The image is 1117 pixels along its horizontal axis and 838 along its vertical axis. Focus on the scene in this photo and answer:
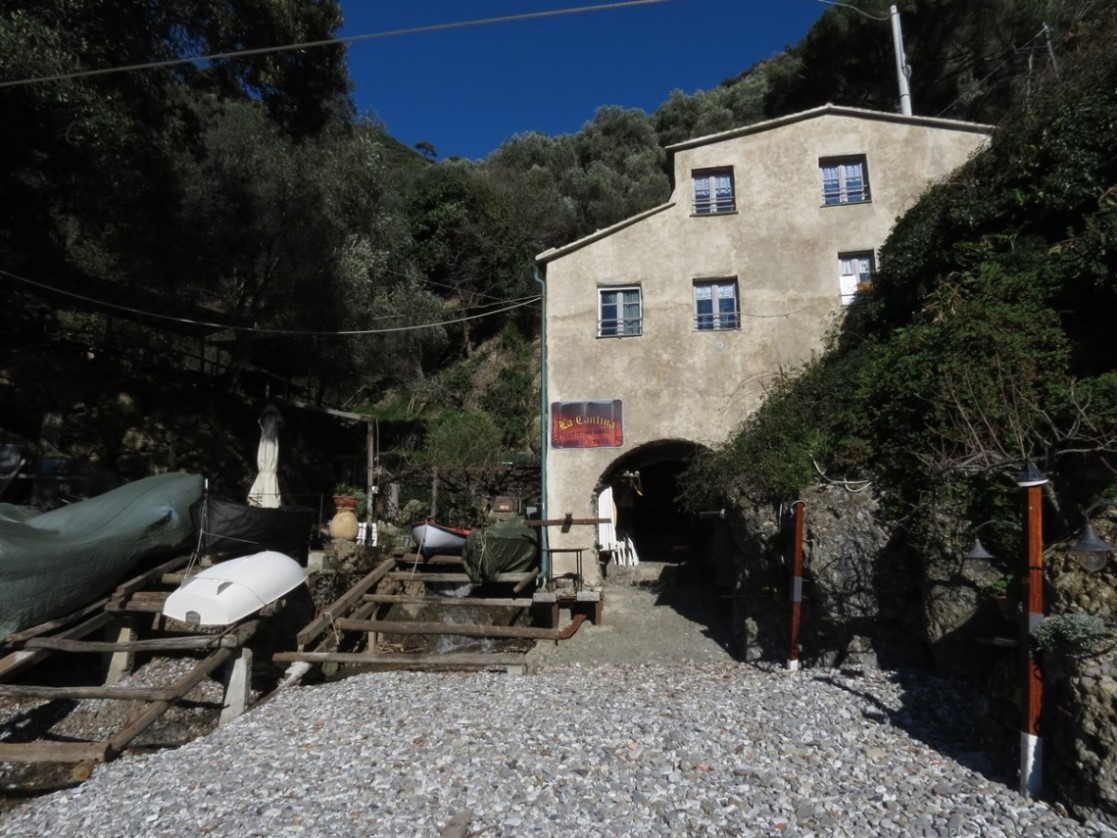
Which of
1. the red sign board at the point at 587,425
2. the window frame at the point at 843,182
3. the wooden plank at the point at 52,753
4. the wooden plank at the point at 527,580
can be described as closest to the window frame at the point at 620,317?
the red sign board at the point at 587,425

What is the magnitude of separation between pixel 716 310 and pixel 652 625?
6.64 meters

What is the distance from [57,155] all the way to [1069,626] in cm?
1472

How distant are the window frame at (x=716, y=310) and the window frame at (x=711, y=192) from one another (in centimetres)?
152

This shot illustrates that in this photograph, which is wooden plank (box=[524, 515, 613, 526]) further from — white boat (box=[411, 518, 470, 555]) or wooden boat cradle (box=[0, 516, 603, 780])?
white boat (box=[411, 518, 470, 555])

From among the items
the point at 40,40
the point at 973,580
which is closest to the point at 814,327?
the point at 973,580

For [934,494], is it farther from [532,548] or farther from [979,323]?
[532,548]

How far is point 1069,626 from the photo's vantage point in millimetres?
4605

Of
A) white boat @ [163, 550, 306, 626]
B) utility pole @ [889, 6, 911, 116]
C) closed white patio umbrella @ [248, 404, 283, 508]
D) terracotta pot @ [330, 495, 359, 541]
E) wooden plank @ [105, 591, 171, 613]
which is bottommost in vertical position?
wooden plank @ [105, 591, 171, 613]

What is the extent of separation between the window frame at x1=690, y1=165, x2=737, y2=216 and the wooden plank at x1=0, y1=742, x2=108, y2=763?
13.6 metres

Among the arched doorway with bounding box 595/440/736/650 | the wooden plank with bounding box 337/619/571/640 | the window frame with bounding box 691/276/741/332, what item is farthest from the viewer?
the window frame with bounding box 691/276/741/332

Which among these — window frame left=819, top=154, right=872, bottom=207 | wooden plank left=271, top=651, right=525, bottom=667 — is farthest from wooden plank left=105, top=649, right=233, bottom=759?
window frame left=819, top=154, right=872, bottom=207

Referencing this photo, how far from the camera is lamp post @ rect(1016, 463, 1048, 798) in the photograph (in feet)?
15.8

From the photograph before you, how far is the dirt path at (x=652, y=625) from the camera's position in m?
11.2

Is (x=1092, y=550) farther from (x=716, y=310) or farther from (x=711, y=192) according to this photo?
(x=711, y=192)
